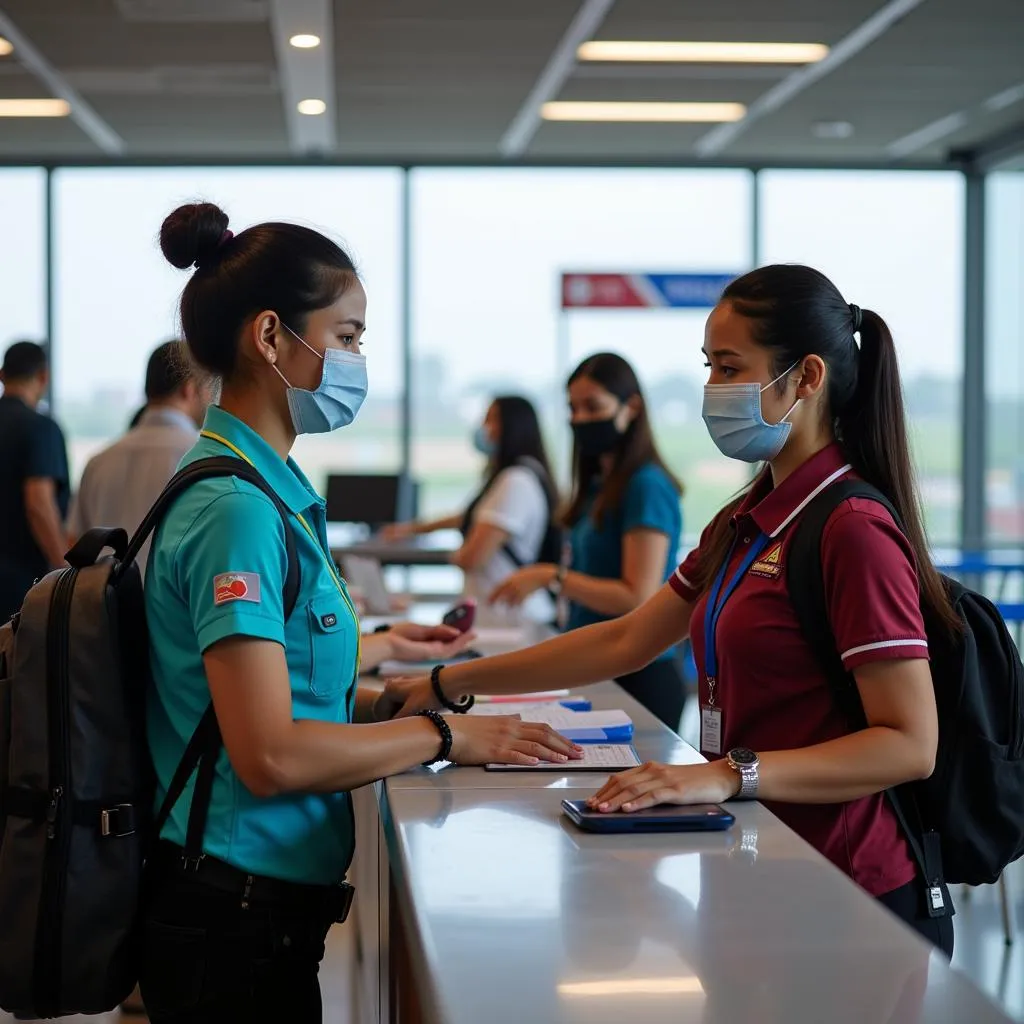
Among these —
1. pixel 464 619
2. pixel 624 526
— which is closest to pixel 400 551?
pixel 624 526

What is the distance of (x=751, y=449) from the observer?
1.93 meters

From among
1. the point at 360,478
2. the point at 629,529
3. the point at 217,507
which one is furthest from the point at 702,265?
the point at 217,507

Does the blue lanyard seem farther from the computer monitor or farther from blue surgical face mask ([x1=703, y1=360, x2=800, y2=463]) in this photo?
the computer monitor

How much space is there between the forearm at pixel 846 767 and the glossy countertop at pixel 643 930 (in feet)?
0.19

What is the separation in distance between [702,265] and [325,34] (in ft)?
12.6

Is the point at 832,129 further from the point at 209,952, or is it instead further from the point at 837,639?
the point at 209,952

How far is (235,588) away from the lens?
4.50 feet

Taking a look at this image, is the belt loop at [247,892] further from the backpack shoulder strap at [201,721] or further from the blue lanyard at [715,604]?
the blue lanyard at [715,604]

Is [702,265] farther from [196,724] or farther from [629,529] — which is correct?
[196,724]

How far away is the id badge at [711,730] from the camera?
1888 mm

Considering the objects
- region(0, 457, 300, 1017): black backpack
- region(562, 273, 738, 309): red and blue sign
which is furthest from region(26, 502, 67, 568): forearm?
region(562, 273, 738, 309): red and blue sign

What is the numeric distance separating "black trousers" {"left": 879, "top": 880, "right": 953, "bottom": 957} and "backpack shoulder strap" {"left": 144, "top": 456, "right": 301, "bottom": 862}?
0.89m

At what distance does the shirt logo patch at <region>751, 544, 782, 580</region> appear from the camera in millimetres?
A: 1784

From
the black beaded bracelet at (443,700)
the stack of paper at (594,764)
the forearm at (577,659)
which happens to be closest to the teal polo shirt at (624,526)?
the forearm at (577,659)
